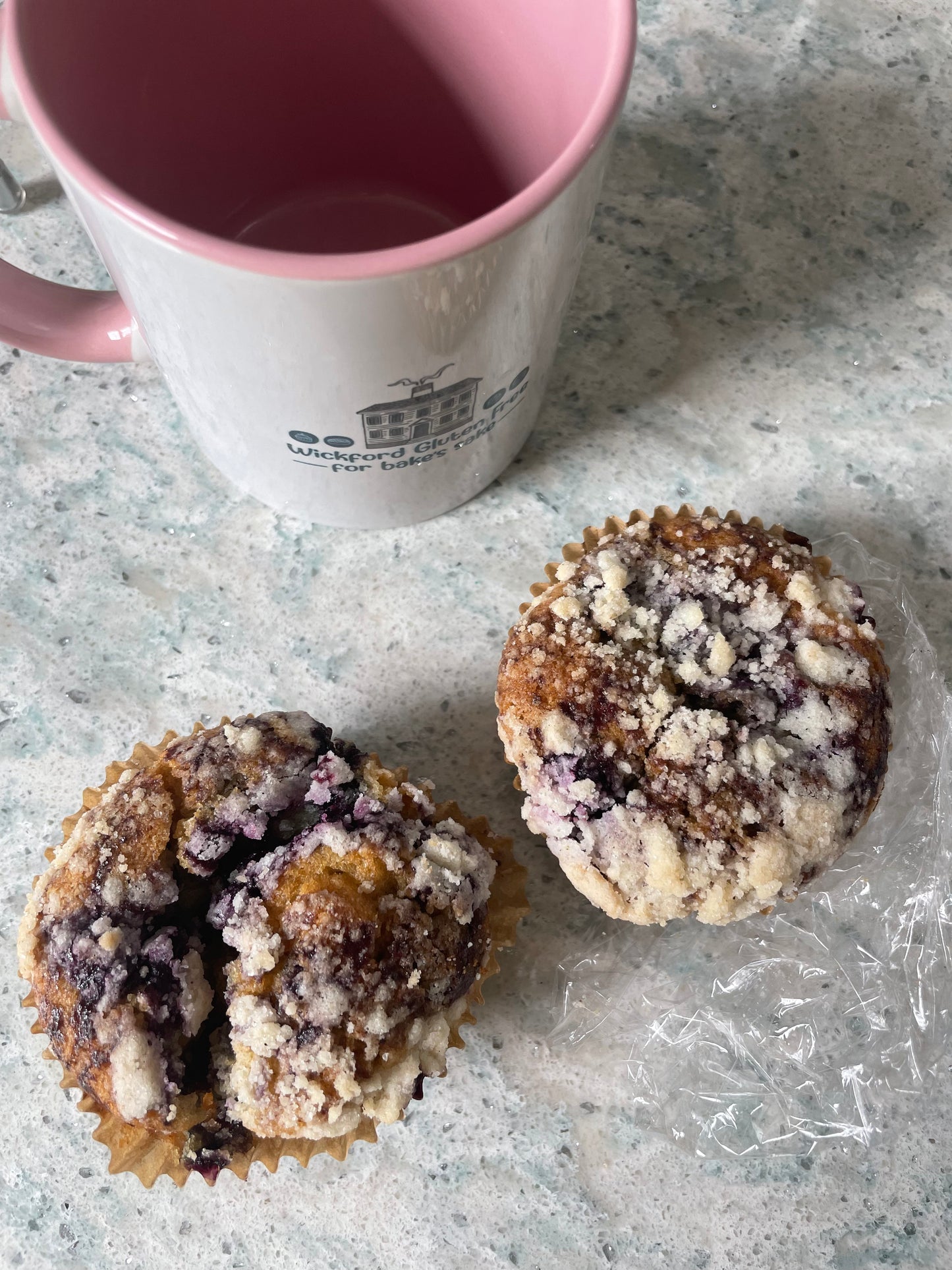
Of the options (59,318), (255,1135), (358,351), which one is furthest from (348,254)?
(255,1135)

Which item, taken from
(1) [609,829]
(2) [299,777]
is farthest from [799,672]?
(2) [299,777]

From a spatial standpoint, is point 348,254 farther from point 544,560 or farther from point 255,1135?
point 255,1135

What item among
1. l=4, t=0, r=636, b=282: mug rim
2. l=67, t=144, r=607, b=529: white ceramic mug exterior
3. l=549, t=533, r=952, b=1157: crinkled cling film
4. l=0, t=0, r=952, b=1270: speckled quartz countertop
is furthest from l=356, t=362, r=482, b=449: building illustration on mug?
l=549, t=533, r=952, b=1157: crinkled cling film

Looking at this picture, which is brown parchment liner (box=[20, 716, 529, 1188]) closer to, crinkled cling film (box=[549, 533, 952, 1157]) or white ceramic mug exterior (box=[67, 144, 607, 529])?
crinkled cling film (box=[549, 533, 952, 1157])

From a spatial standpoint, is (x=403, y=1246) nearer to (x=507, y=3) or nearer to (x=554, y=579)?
(x=554, y=579)

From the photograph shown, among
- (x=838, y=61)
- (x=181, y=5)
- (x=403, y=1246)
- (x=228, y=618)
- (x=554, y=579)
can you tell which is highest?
(x=181, y=5)

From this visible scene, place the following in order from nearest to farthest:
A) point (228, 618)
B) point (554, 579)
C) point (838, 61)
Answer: point (554, 579) → point (228, 618) → point (838, 61)

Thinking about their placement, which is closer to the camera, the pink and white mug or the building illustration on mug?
the pink and white mug
